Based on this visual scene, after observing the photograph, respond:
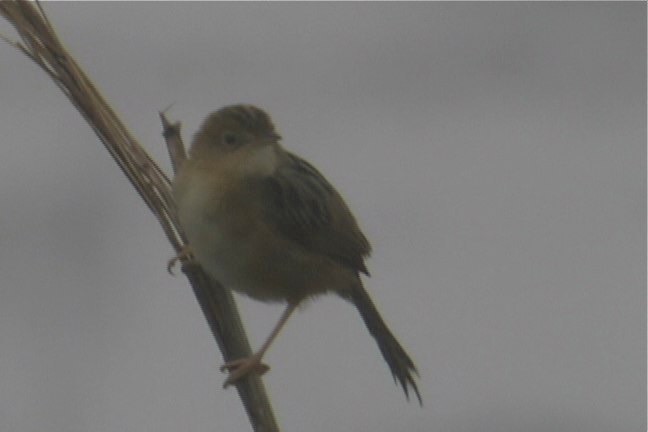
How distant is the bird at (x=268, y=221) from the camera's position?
2447mm

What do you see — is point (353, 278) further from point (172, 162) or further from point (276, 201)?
point (172, 162)

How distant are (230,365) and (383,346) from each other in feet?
2.34

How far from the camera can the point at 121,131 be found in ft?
6.77

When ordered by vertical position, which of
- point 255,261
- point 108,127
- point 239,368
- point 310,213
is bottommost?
point 239,368

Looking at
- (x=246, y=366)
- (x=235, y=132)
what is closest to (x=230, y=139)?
(x=235, y=132)

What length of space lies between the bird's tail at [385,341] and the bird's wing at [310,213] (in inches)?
4.4

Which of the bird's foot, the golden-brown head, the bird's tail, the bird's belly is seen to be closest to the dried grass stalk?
the bird's foot

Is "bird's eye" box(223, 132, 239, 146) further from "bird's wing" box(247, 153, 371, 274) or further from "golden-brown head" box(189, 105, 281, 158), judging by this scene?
"bird's wing" box(247, 153, 371, 274)

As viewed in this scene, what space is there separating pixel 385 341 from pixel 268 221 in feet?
1.36

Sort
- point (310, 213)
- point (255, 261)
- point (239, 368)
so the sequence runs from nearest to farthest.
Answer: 1. point (239, 368)
2. point (255, 261)
3. point (310, 213)

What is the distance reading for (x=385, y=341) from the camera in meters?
2.72

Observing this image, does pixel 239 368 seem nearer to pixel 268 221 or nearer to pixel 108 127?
pixel 108 127

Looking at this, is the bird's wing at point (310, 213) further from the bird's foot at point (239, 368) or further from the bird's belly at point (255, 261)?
the bird's foot at point (239, 368)

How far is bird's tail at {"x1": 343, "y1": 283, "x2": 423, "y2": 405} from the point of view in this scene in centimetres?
261
